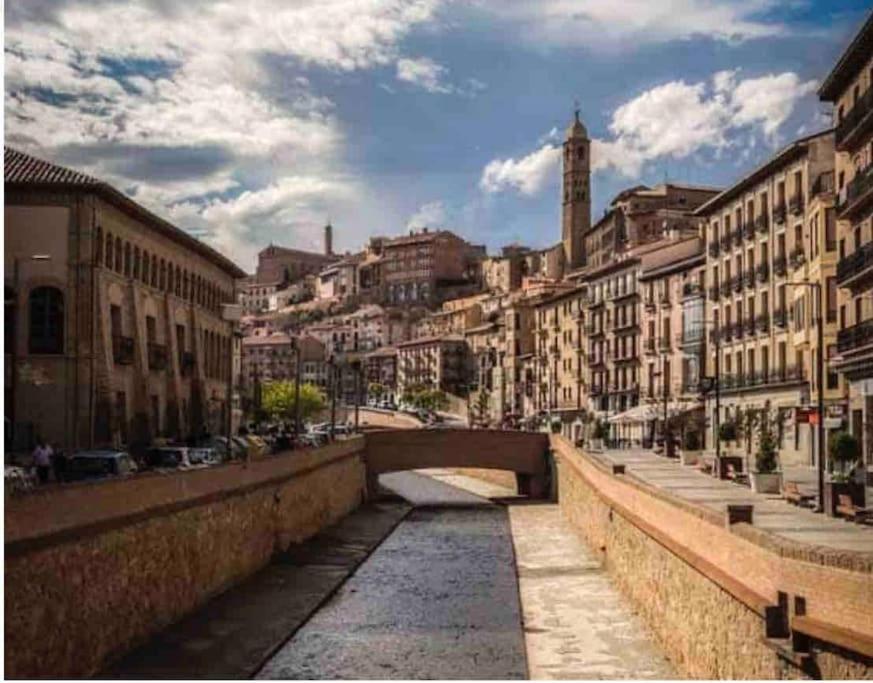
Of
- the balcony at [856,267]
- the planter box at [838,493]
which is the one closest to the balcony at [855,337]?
the balcony at [856,267]

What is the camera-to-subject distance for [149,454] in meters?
34.3

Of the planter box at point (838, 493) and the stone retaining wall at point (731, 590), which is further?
the planter box at point (838, 493)

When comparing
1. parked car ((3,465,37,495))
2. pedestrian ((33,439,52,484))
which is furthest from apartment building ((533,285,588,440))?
parked car ((3,465,37,495))

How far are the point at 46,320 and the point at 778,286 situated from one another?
19882 millimetres

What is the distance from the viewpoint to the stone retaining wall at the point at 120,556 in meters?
17.4

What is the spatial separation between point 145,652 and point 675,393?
4818cm

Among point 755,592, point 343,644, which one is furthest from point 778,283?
point 755,592

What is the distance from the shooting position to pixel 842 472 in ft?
91.6

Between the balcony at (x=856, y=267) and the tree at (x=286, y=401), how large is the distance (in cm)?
5627

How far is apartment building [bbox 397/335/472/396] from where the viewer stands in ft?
408

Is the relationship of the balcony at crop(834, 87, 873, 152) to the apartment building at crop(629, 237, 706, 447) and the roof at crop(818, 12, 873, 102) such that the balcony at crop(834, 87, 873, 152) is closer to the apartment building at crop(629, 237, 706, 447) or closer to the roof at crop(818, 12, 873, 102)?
the roof at crop(818, 12, 873, 102)

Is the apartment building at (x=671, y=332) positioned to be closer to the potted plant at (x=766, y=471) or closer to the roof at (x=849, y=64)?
the roof at (x=849, y=64)

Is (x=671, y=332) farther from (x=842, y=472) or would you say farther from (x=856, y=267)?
A: (x=842, y=472)

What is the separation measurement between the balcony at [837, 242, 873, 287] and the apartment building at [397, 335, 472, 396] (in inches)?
3427
